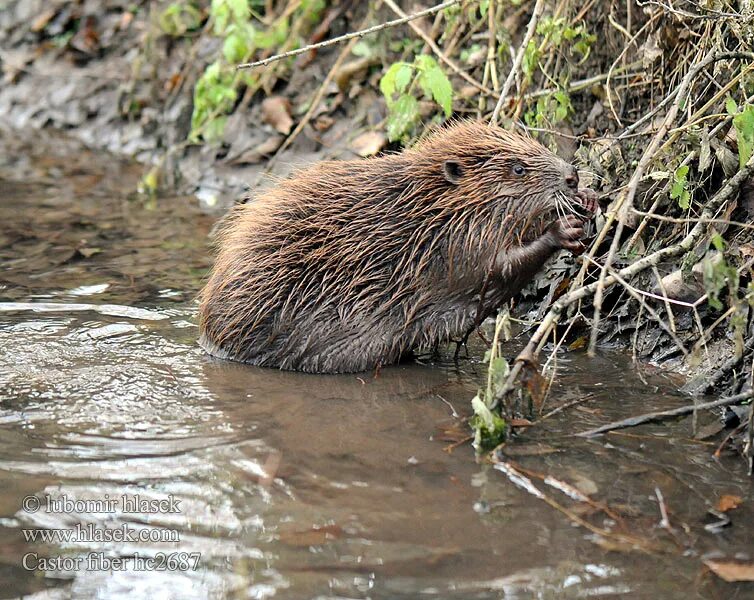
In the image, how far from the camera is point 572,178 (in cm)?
475

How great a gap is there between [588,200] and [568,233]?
0.76ft

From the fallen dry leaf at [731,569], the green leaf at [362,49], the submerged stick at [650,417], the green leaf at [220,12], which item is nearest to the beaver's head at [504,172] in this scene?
the submerged stick at [650,417]

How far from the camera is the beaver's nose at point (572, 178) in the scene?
4754 millimetres

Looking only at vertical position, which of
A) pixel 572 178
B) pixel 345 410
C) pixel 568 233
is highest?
pixel 572 178

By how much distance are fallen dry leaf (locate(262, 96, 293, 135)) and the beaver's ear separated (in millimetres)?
3407

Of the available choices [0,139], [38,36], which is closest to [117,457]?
[0,139]

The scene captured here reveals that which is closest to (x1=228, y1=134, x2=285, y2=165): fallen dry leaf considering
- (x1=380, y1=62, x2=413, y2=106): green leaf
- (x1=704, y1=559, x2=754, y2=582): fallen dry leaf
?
(x1=380, y1=62, x2=413, y2=106): green leaf

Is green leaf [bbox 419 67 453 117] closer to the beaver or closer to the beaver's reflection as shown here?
the beaver

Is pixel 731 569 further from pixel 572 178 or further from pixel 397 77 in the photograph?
pixel 397 77

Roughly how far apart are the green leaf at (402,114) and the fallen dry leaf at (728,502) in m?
3.08

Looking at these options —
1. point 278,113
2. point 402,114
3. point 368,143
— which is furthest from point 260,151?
point 402,114

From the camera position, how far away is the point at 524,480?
356 centimetres

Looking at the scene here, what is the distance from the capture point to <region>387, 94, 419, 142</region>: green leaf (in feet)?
19.2

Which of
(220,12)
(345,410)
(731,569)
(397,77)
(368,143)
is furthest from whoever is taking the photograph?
(220,12)
